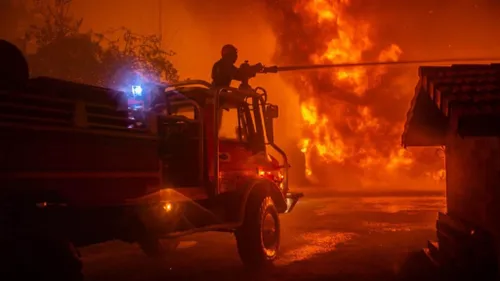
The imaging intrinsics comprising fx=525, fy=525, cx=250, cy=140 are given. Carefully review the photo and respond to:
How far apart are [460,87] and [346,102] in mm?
26668

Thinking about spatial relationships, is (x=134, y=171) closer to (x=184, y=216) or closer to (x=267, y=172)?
(x=184, y=216)

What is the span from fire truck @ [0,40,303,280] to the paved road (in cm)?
58

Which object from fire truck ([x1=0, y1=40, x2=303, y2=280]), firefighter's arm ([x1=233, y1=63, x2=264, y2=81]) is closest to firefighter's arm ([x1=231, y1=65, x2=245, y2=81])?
firefighter's arm ([x1=233, y1=63, x2=264, y2=81])

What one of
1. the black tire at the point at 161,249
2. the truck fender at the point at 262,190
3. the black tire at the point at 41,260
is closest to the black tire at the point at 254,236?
the truck fender at the point at 262,190

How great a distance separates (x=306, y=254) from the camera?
9.50 meters

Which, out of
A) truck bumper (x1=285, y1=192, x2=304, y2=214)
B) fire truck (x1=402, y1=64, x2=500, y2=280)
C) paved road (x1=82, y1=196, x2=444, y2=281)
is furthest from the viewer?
truck bumper (x1=285, y1=192, x2=304, y2=214)

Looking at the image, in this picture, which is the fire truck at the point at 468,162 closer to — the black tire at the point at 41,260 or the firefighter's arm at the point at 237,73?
the firefighter's arm at the point at 237,73

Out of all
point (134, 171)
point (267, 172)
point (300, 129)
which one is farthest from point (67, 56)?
point (134, 171)

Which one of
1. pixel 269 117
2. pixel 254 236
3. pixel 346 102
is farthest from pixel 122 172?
pixel 346 102

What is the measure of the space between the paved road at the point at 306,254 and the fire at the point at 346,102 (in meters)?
17.5

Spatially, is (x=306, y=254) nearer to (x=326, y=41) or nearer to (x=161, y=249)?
(x=161, y=249)

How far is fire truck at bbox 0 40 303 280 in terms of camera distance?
15.1ft

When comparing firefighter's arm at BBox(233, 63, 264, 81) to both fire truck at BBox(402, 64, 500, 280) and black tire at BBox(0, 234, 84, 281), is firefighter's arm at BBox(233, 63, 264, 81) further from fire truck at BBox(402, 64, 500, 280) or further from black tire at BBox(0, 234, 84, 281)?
black tire at BBox(0, 234, 84, 281)

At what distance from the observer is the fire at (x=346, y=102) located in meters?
32.6
